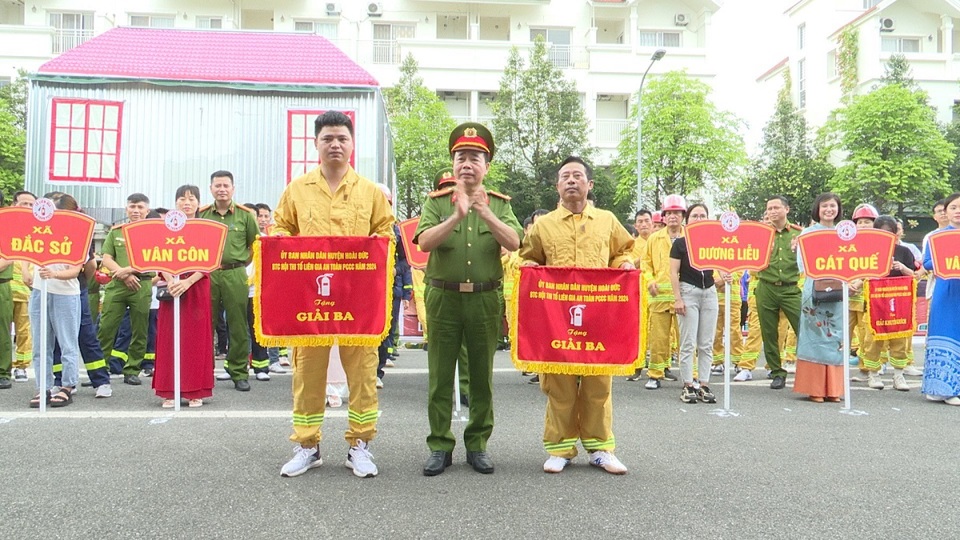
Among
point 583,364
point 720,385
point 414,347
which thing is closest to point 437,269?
point 583,364

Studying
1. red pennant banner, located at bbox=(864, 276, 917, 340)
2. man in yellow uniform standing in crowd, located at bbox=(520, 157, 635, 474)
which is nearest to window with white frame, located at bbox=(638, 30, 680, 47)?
red pennant banner, located at bbox=(864, 276, 917, 340)

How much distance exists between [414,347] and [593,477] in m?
8.63

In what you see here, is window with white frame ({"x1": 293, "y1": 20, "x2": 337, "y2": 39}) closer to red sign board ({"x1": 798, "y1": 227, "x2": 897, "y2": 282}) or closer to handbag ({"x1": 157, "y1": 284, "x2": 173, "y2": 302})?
Answer: handbag ({"x1": 157, "y1": 284, "x2": 173, "y2": 302})

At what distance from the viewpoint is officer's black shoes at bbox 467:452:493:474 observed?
4.39m

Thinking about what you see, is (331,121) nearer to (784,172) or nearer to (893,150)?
(784,172)

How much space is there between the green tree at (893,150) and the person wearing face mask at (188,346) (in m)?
29.5

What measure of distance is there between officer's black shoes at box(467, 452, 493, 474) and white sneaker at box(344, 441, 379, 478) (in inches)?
22.7

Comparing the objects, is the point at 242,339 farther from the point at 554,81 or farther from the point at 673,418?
the point at 554,81

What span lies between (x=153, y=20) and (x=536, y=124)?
19.0m

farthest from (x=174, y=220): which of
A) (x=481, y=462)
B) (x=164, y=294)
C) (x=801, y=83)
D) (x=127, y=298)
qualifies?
(x=801, y=83)

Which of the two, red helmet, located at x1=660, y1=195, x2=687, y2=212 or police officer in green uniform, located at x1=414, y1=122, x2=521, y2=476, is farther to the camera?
red helmet, located at x1=660, y1=195, x2=687, y2=212

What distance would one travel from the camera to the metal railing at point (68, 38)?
33.2 metres

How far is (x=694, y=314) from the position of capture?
7.16 m

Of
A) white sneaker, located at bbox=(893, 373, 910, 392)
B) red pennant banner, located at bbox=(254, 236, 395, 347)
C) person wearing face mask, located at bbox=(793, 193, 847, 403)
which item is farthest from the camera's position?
white sneaker, located at bbox=(893, 373, 910, 392)
